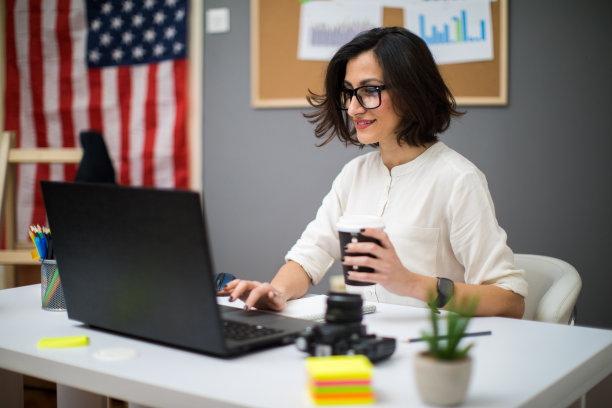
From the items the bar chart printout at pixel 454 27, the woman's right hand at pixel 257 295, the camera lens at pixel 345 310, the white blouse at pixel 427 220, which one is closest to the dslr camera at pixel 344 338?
the camera lens at pixel 345 310

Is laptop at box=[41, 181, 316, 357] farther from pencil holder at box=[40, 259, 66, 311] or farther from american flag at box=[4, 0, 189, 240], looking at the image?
american flag at box=[4, 0, 189, 240]

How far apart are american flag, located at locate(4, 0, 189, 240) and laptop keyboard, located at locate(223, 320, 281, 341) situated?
2167 mm

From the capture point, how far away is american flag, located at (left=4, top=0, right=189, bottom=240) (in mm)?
3123

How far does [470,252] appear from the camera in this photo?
1456 mm

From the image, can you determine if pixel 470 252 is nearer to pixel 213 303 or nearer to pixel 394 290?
pixel 394 290

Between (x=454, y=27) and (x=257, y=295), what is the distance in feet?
5.60

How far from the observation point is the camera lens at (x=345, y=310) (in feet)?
3.08

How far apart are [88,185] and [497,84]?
1907 millimetres

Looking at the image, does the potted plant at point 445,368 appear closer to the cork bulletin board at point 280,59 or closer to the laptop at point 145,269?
the laptop at point 145,269

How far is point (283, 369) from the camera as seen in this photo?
0.87m

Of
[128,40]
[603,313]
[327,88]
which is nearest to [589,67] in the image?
[603,313]

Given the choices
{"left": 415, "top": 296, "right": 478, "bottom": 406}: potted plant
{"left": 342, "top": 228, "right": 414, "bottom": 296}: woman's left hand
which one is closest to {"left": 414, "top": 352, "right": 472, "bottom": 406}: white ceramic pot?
{"left": 415, "top": 296, "right": 478, "bottom": 406}: potted plant

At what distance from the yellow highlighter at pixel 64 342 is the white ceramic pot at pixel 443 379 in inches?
22.4

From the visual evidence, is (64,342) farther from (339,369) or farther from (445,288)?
(445,288)
